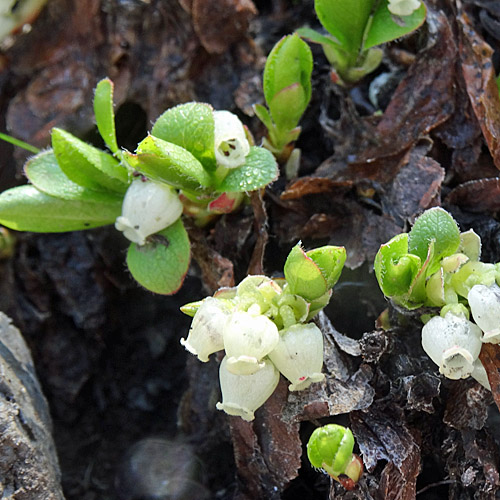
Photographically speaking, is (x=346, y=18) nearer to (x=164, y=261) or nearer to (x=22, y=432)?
(x=164, y=261)

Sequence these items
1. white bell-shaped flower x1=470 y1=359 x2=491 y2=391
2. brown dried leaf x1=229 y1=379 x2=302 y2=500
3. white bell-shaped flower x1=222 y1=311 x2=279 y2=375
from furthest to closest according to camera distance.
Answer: brown dried leaf x1=229 y1=379 x2=302 y2=500 < white bell-shaped flower x1=470 y1=359 x2=491 y2=391 < white bell-shaped flower x1=222 y1=311 x2=279 y2=375

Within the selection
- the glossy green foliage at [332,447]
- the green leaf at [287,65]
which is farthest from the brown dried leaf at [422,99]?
the glossy green foliage at [332,447]

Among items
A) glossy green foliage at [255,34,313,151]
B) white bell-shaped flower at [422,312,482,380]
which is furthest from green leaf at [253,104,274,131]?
white bell-shaped flower at [422,312,482,380]

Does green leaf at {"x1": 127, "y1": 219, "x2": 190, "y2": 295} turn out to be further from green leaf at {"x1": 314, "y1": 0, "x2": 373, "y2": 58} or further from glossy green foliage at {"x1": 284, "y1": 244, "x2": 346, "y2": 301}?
green leaf at {"x1": 314, "y1": 0, "x2": 373, "y2": 58}

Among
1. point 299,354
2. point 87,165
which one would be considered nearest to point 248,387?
point 299,354

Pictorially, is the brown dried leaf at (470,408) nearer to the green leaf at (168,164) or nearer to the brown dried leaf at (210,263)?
the brown dried leaf at (210,263)
